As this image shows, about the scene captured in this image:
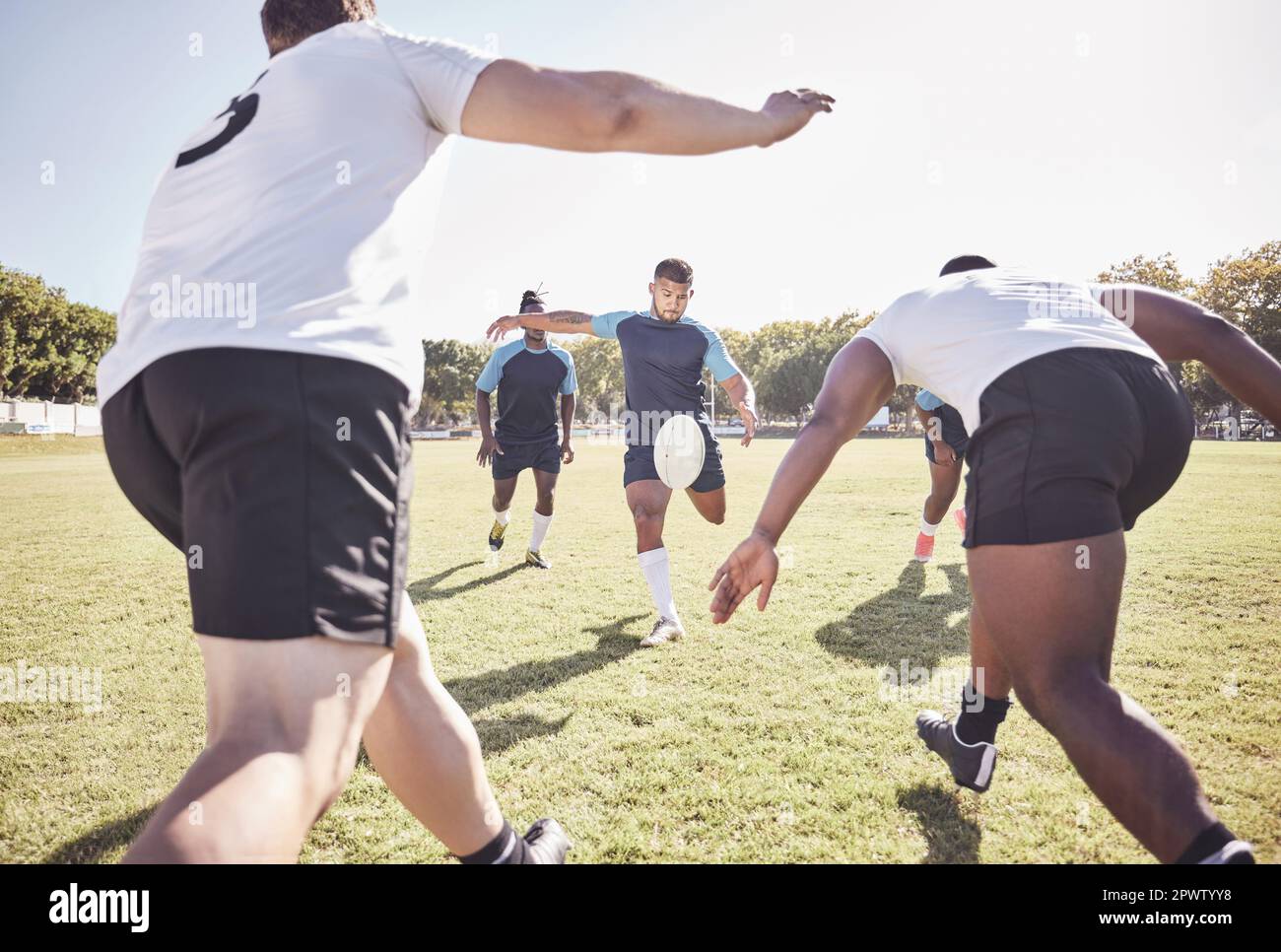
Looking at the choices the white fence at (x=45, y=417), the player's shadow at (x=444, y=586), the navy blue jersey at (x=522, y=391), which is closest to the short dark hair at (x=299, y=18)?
the player's shadow at (x=444, y=586)

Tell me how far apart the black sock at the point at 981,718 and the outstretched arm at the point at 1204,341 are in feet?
4.96

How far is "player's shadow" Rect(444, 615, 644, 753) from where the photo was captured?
379cm

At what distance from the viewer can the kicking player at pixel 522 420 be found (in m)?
8.70

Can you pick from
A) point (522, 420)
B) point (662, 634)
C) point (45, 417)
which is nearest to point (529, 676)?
point (662, 634)

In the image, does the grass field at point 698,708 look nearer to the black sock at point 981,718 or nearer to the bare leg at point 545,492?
the black sock at point 981,718

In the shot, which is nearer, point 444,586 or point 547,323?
point 547,323

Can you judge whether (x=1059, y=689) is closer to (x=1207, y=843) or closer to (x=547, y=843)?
(x=1207, y=843)

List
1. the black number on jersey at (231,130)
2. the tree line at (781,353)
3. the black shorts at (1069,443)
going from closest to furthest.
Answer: the black number on jersey at (231,130) < the black shorts at (1069,443) < the tree line at (781,353)

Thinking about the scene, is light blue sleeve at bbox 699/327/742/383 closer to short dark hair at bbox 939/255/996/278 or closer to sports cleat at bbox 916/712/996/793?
short dark hair at bbox 939/255/996/278

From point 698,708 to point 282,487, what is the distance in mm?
3272

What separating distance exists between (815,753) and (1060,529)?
204 centimetres

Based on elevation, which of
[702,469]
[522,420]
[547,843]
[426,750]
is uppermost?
[522,420]

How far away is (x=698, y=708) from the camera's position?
4082 mm
